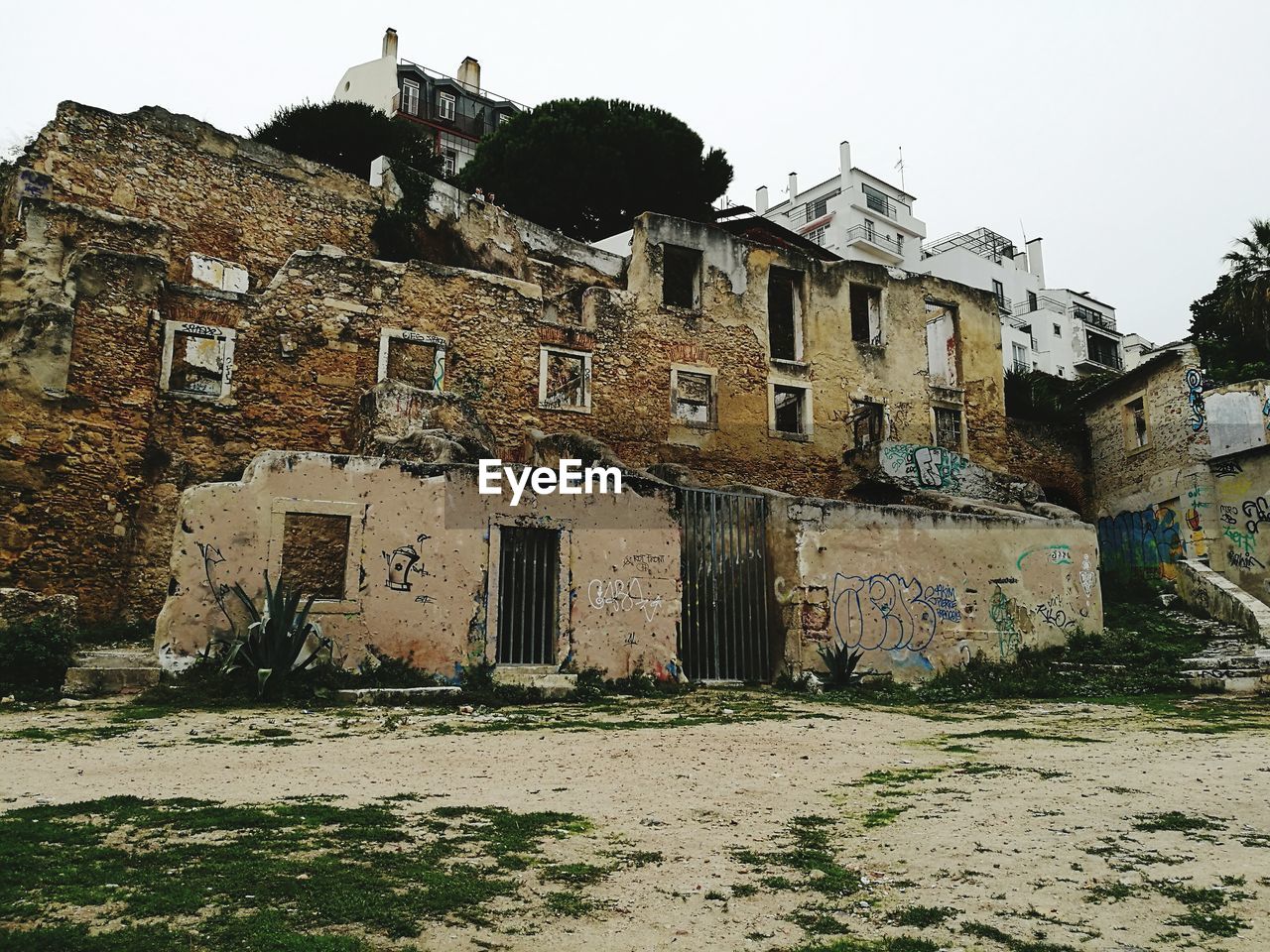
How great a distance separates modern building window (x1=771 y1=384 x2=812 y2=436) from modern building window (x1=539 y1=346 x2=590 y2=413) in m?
5.09

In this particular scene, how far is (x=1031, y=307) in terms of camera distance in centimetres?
4744

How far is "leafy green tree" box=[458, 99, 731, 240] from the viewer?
30.6 meters

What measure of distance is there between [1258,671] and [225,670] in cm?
1295

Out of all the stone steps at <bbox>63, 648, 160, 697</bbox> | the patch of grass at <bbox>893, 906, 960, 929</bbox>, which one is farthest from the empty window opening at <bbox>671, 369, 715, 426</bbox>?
the patch of grass at <bbox>893, 906, 960, 929</bbox>

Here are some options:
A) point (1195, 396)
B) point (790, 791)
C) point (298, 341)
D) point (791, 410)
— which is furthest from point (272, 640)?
point (1195, 396)

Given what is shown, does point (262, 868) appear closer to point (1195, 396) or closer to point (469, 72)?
point (1195, 396)

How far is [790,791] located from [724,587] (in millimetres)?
7009

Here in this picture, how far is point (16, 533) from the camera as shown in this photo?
13.6m

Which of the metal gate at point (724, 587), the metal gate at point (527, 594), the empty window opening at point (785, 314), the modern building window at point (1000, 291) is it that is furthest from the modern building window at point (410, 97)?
the metal gate at point (527, 594)

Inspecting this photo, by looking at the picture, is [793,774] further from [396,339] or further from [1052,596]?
[396,339]

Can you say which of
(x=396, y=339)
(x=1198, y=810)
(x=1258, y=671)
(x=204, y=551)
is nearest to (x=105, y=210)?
(x=396, y=339)

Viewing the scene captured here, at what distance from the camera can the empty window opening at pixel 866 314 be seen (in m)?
25.0

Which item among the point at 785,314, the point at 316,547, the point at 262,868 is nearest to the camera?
the point at 262,868

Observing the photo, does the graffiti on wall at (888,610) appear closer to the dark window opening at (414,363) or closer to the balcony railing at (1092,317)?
the dark window opening at (414,363)
